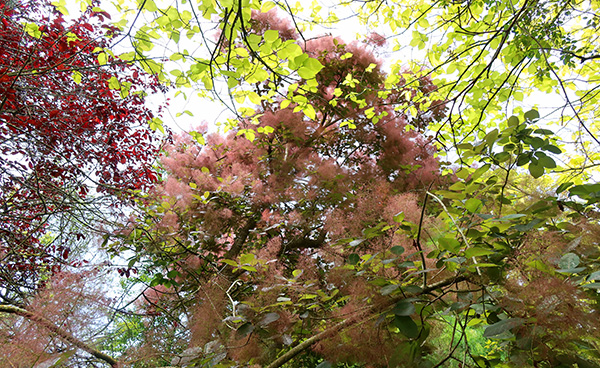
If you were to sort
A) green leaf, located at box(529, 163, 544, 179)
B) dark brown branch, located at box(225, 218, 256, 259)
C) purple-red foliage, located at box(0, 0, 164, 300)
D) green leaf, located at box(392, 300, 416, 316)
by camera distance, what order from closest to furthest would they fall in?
green leaf, located at box(392, 300, 416, 316)
green leaf, located at box(529, 163, 544, 179)
purple-red foliage, located at box(0, 0, 164, 300)
dark brown branch, located at box(225, 218, 256, 259)

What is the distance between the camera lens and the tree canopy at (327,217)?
2.59 ft

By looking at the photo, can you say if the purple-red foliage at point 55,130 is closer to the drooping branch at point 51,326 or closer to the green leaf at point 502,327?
the drooping branch at point 51,326

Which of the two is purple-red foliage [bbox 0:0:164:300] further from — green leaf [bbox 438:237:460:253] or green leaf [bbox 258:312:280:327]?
green leaf [bbox 438:237:460:253]

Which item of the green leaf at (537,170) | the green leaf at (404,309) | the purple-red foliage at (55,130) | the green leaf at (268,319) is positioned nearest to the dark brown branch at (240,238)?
the purple-red foliage at (55,130)

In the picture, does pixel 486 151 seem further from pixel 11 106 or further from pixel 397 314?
pixel 11 106

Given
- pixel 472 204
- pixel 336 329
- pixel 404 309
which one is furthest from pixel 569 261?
pixel 336 329

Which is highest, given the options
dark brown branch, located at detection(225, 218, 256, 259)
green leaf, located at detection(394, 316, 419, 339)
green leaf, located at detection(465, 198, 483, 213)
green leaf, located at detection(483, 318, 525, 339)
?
dark brown branch, located at detection(225, 218, 256, 259)

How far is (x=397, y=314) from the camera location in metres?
0.74

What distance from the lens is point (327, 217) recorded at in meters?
2.13

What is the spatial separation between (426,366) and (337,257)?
0.72 m

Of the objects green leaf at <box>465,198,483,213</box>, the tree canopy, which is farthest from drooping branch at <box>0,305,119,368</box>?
green leaf at <box>465,198,483,213</box>

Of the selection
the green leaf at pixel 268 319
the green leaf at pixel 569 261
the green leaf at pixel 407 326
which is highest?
the green leaf at pixel 268 319

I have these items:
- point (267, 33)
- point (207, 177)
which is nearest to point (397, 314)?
point (267, 33)

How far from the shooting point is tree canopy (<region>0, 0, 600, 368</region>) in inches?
31.1
